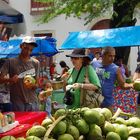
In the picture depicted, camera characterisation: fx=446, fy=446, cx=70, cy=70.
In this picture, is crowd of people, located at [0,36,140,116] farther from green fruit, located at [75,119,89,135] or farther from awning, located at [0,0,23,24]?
green fruit, located at [75,119,89,135]

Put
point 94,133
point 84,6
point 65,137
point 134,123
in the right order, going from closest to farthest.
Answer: point 65,137
point 94,133
point 134,123
point 84,6

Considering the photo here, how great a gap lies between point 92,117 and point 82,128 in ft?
0.42

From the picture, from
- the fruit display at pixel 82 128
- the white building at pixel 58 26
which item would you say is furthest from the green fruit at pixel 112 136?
the white building at pixel 58 26

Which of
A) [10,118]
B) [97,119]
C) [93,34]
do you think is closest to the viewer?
[97,119]

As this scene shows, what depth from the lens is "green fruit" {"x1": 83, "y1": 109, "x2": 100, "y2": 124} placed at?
319 cm

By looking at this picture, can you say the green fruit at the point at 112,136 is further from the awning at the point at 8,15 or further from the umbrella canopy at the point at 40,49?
the umbrella canopy at the point at 40,49

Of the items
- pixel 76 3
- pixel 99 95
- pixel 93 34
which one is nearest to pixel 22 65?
pixel 99 95

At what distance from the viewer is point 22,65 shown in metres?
5.75

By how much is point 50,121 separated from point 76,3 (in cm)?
828

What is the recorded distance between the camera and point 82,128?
10.2 feet

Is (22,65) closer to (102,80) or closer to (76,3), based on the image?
(102,80)

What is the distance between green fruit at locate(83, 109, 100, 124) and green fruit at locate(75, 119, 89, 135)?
2.1 inches

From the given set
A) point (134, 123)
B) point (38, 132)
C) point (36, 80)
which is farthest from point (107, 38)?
point (38, 132)

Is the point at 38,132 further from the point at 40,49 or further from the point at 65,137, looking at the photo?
the point at 40,49
